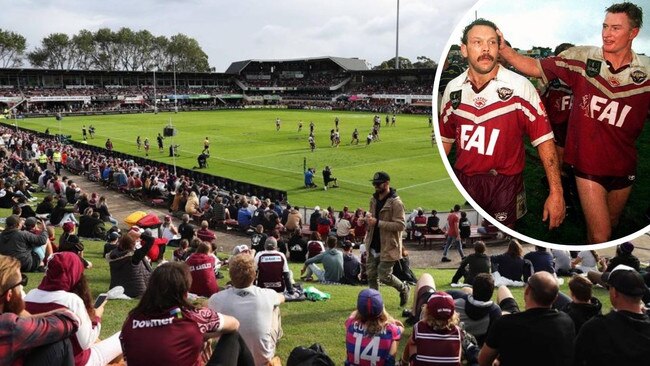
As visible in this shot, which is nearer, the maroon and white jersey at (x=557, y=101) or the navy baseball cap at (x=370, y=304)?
the maroon and white jersey at (x=557, y=101)

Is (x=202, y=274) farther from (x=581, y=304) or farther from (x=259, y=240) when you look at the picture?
(x=259, y=240)

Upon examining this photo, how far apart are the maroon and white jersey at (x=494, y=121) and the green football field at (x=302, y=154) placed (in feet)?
67.9

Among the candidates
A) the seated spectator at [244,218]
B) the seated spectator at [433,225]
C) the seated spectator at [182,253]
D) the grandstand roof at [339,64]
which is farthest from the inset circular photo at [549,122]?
the grandstand roof at [339,64]

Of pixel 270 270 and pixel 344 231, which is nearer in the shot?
pixel 270 270

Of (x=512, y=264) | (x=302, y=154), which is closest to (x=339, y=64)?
(x=302, y=154)

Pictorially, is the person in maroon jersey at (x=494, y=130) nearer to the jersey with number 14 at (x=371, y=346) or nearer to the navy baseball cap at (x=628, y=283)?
the navy baseball cap at (x=628, y=283)

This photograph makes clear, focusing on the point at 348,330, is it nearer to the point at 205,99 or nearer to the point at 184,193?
the point at 184,193

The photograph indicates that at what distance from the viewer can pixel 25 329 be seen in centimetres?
322

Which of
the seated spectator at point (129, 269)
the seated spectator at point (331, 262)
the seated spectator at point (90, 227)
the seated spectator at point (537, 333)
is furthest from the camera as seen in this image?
the seated spectator at point (90, 227)

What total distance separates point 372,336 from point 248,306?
1135 millimetres

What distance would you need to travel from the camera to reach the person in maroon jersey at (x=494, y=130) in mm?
2760

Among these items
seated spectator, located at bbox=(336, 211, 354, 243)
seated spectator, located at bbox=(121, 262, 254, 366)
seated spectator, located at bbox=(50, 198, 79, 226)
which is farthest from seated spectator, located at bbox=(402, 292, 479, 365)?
seated spectator, located at bbox=(50, 198, 79, 226)

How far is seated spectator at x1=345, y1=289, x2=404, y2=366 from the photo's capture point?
432 centimetres

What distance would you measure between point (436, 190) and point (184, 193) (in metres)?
12.1
